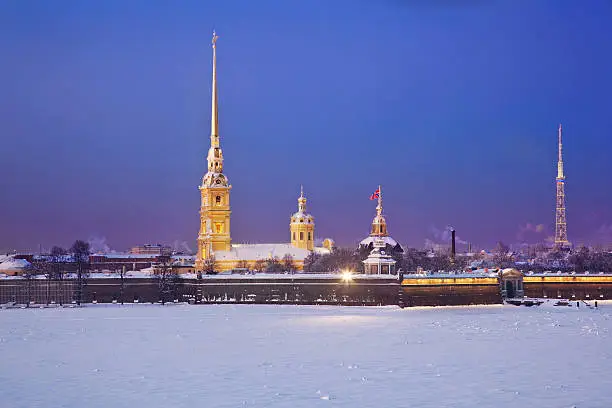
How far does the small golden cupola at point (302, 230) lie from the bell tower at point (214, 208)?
14.4m

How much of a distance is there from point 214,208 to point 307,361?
8581 centimetres

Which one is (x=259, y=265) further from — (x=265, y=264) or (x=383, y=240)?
(x=383, y=240)

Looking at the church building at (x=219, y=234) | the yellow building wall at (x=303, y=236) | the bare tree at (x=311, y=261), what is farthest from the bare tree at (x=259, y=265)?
the yellow building wall at (x=303, y=236)

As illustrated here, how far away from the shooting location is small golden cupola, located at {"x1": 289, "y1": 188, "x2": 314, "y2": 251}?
134m

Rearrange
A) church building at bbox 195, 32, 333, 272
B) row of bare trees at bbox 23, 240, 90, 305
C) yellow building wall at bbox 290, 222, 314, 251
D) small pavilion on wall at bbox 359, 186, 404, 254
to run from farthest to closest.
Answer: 1. yellow building wall at bbox 290, 222, 314, 251
2. church building at bbox 195, 32, 333, 272
3. small pavilion on wall at bbox 359, 186, 404, 254
4. row of bare trees at bbox 23, 240, 90, 305

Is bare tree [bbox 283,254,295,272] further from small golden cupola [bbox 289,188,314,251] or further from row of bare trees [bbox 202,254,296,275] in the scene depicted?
small golden cupola [bbox 289,188,314,251]

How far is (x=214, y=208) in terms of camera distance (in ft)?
398

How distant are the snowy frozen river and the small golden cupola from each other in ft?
245

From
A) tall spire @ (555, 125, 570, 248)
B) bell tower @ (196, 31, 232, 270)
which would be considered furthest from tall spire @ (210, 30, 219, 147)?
tall spire @ (555, 125, 570, 248)

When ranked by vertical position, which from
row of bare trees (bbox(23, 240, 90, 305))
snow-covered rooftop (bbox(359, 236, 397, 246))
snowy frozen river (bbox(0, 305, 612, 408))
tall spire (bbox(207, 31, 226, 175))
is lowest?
snowy frozen river (bbox(0, 305, 612, 408))

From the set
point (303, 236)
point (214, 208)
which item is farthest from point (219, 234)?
point (303, 236)

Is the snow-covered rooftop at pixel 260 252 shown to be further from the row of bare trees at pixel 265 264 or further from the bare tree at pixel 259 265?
the bare tree at pixel 259 265

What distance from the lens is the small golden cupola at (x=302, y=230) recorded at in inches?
5295

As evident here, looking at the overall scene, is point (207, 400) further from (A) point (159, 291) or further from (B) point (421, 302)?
(A) point (159, 291)
